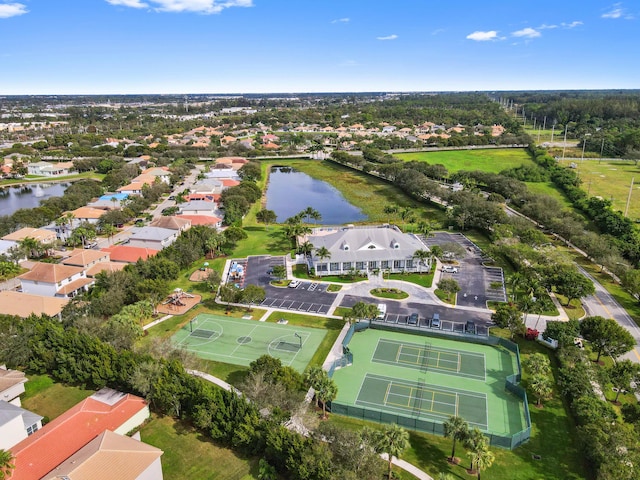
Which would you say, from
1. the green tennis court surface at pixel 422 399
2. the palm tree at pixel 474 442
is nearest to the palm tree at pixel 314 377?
the green tennis court surface at pixel 422 399

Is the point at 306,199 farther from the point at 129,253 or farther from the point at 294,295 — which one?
the point at 294,295

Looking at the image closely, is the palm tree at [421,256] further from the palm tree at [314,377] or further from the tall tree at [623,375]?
the palm tree at [314,377]

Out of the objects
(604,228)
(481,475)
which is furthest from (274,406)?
(604,228)

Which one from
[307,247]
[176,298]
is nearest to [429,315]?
[307,247]

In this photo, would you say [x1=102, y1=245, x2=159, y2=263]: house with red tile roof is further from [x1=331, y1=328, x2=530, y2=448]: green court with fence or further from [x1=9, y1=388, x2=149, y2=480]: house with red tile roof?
[x1=331, y1=328, x2=530, y2=448]: green court with fence

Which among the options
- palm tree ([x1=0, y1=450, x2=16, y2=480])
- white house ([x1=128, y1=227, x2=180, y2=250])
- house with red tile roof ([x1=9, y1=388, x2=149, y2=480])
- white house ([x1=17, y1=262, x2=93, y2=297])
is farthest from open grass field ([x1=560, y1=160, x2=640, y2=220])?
palm tree ([x1=0, y1=450, x2=16, y2=480])

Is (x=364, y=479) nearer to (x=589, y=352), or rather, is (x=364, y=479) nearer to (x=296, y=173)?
(x=589, y=352)
